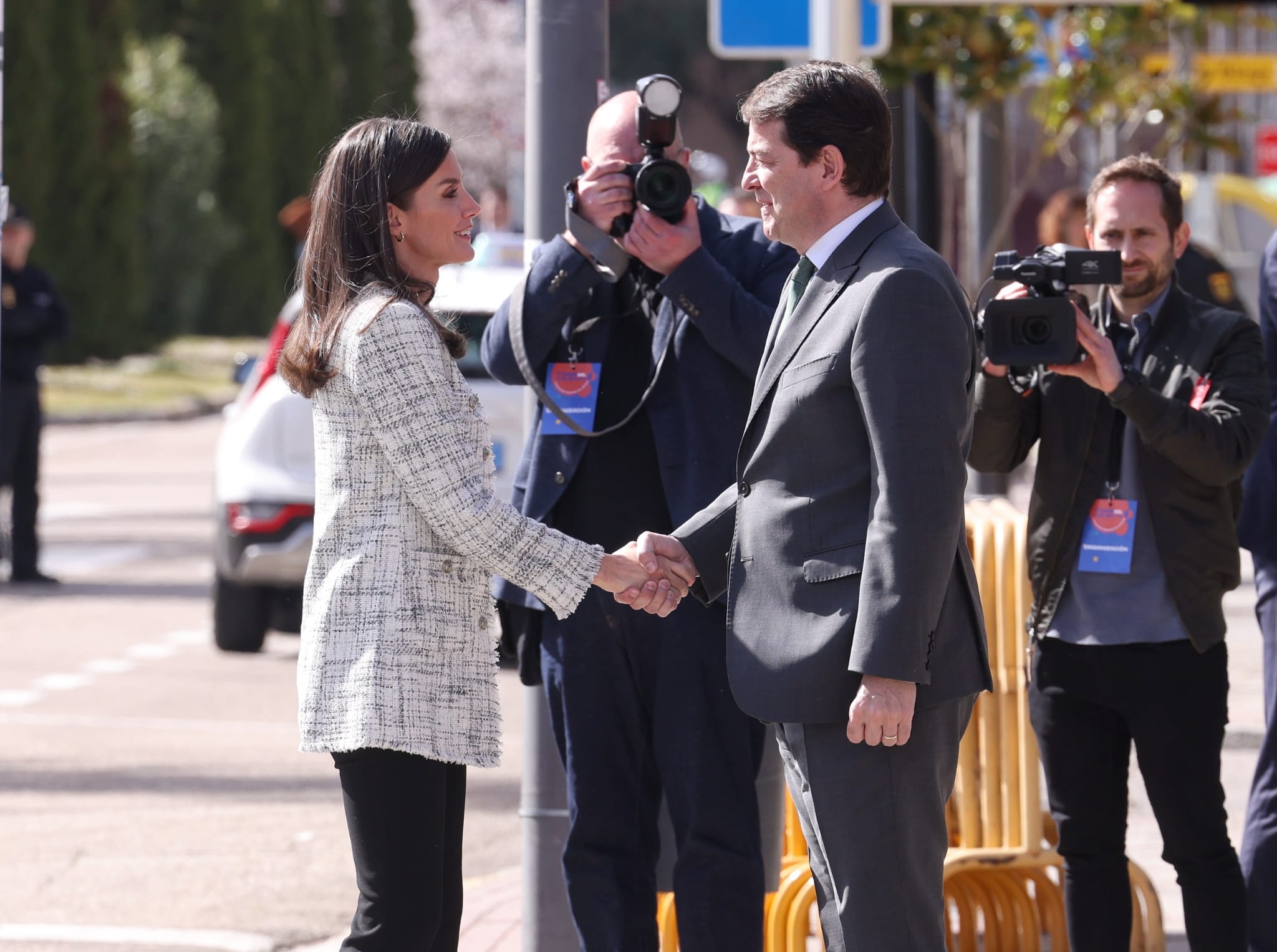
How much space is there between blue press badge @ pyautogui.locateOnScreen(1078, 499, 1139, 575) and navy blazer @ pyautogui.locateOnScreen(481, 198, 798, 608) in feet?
2.54

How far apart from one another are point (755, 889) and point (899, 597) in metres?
1.20

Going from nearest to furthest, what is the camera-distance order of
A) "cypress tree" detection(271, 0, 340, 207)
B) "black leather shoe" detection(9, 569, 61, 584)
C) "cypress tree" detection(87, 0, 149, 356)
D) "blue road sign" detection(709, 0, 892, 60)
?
"blue road sign" detection(709, 0, 892, 60) → "black leather shoe" detection(9, 569, 61, 584) → "cypress tree" detection(87, 0, 149, 356) → "cypress tree" detection(271, 0, 340, 207)

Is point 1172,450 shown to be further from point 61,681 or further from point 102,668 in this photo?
point 102,668

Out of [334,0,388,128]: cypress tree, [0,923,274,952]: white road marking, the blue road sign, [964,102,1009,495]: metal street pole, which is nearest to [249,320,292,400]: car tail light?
the blue road sign

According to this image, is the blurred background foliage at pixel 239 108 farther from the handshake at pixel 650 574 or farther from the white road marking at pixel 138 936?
the handshake at pixel 650 574

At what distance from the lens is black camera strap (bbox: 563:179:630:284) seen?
4375 mm

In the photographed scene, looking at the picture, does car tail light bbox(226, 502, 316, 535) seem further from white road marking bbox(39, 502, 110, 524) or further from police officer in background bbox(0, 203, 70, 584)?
white road marking bbox(39, 502, 110, 524)

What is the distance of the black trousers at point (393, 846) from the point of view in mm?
3658

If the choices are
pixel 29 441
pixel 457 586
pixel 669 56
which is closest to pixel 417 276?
pixel 457 586

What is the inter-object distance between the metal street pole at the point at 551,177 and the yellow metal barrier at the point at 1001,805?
1.88 ft

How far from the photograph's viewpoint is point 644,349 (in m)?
4.50

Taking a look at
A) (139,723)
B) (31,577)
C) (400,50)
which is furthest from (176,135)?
(139,723)

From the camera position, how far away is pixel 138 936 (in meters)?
5.67

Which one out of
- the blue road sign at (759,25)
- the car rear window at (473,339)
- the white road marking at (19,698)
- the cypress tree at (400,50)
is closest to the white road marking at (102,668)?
the white road marking at (19,698)
